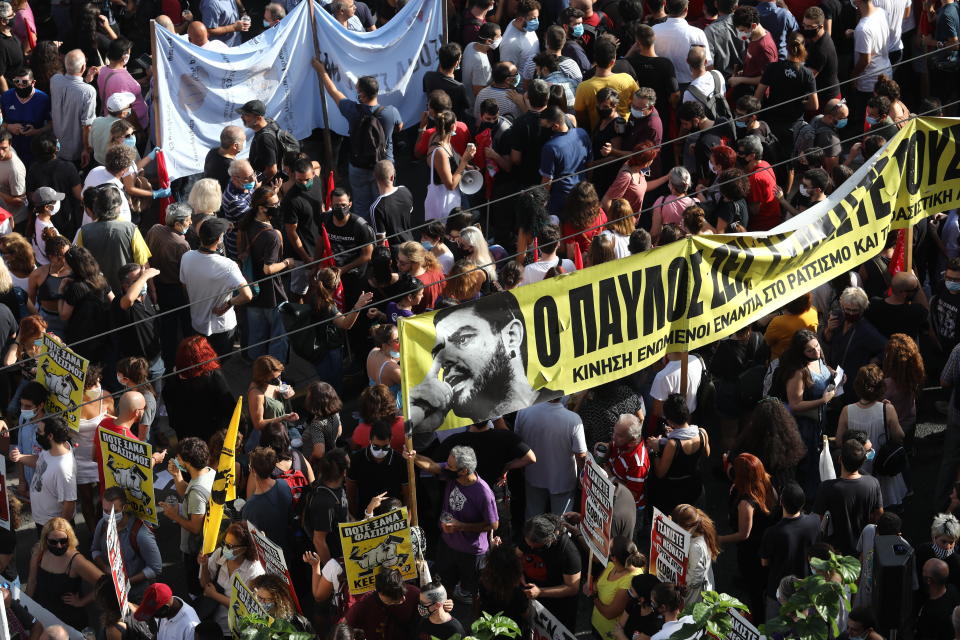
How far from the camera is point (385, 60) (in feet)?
48.3

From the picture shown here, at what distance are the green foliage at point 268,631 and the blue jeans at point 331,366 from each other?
12.3 ft

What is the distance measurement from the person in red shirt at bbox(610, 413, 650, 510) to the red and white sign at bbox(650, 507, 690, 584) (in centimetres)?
88

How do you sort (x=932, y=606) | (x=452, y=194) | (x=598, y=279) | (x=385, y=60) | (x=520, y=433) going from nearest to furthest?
(x=932, y=606) < (x=598, y=279) < (x=520, y=433) < (x=452, y=194) < (x=385, y=60)

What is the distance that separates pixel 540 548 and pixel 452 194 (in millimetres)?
4655

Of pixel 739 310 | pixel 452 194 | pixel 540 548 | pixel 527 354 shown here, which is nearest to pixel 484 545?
pixel 540 548

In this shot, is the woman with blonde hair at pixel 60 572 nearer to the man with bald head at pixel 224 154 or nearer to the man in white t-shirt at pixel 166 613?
the man in white t-shirt at pixel 166 613

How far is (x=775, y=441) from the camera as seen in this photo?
371 inches

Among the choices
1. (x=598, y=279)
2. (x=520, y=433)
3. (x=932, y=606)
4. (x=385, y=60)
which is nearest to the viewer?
(x=932, y=606)

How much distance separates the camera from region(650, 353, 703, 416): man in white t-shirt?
33.1 feet

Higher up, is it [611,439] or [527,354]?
[527,354]

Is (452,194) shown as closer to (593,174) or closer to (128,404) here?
(593,174)

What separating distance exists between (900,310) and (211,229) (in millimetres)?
4957

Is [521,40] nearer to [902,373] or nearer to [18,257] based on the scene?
[18,257]

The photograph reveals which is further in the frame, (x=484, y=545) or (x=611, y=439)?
(x=611, y=439)
